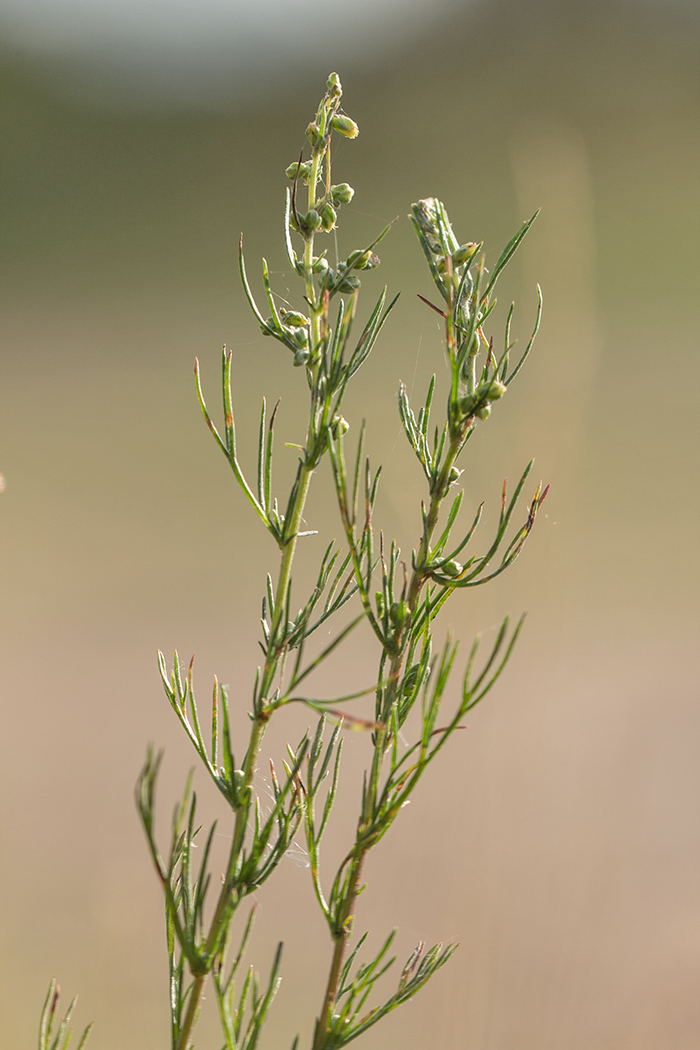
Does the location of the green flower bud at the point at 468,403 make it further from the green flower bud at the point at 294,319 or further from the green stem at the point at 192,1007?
the green stem at the point at 192,1007

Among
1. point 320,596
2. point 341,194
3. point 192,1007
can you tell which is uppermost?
point 341,194

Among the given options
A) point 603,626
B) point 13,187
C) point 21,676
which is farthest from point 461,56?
point 21,676

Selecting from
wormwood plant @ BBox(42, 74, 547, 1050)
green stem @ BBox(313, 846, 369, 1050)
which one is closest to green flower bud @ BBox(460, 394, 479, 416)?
wormwood plant @ BBox(42, 74, 547, 1050)

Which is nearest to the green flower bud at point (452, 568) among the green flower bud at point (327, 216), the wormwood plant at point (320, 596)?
the wormwood plant at point (320, 596)

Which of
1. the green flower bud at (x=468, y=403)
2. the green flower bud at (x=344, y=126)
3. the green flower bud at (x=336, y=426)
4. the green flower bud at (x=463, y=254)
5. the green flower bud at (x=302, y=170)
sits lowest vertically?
the green flower bud at (x=336, y=426)

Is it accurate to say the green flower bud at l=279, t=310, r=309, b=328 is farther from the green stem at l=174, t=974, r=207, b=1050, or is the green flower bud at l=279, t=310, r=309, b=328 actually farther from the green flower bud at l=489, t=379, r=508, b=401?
the green stem at l=174, t=974, r=207, b=1050

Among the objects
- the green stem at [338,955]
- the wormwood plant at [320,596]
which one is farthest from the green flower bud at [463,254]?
the green stem at [338,955]

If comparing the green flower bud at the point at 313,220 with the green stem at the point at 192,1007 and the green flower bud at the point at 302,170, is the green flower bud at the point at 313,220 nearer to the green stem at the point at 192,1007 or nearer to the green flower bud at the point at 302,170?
the green flower bud at the point at 302,170

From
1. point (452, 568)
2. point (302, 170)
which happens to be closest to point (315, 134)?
point (302, 170)

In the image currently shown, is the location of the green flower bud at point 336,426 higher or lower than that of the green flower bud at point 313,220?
lower

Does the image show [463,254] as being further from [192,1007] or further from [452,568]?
[192,1007]
